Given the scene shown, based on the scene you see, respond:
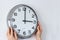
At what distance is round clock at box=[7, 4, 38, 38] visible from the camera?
1448mm

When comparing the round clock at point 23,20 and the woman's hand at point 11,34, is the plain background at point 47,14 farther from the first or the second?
the woman's hand at point 11,34

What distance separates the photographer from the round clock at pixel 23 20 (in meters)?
1.45

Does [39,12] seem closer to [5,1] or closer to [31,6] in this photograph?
[31,6]

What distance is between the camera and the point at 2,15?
1.44m

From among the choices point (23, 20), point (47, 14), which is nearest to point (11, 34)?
point (23, 20)

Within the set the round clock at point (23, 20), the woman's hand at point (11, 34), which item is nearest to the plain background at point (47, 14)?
the round clock at point (23, 20)

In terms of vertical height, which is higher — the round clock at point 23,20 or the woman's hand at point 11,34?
the round clock at point 23,20

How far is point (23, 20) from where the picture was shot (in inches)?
59.4

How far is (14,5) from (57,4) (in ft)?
1.92

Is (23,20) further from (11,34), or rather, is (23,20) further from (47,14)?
(47,14)

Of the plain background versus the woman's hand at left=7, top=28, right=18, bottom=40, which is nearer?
the woman's hand at left=7, top=28, right=18, bottom=40

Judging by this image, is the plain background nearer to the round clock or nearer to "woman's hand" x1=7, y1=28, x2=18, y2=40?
the round clock

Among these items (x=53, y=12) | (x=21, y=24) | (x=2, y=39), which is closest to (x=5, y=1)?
(x=21, y=24)

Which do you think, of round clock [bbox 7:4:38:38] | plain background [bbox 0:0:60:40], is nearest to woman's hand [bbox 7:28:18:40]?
round clock [bbox 7:4:38:38]
